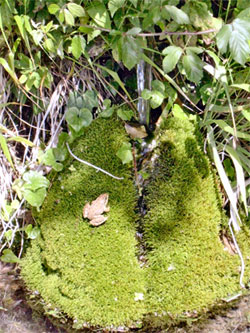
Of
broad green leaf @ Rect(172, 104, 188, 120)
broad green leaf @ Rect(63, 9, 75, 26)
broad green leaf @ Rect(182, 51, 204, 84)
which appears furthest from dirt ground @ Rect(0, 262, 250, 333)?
broad green leaf @ Rect(63, 9, 75, 26)

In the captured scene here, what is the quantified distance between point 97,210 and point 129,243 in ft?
0.64

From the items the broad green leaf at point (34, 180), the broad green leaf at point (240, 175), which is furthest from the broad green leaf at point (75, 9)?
the broad green leaf at point (240, 175)

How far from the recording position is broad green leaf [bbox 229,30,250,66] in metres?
1.17

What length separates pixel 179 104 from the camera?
1.60 m

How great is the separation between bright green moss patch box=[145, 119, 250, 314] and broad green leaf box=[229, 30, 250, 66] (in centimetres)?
42

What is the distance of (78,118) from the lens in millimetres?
1519

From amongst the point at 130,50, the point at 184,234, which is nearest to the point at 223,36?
the point at 130,50

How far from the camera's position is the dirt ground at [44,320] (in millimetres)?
1291

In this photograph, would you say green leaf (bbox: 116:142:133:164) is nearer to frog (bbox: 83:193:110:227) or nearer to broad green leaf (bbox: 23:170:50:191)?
frog (bbox: 83:193:110:227)

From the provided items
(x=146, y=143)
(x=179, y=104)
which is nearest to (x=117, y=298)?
(x=146, y=143)

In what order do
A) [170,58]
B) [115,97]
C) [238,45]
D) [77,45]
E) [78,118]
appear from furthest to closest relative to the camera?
[115,97]
[78,118]
[77,45]
[170,58]
[238,45]

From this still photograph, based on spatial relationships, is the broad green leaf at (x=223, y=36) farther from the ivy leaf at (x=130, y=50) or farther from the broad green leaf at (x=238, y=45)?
the ivy leaf at (x=130, y=50)

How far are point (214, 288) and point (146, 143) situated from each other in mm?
691

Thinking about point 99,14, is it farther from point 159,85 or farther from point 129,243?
point 129,243
